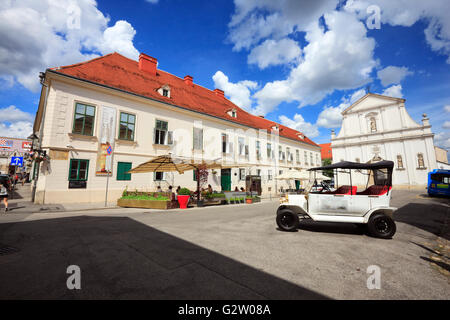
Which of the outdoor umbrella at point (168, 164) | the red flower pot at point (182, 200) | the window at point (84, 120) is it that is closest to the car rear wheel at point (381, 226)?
the red flower pot at point (182, 200)

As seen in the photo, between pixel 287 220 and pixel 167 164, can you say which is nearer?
pixel 287 220

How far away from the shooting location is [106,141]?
15930 mm

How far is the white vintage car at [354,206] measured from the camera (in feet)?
20.0

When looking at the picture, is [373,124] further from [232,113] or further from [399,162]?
[232,113]

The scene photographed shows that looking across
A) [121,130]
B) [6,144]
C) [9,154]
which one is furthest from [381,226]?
[6,144]

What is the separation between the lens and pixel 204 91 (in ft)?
95.6

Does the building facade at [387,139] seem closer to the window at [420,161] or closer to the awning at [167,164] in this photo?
the window at [420,161]

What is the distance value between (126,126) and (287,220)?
15.4 meters

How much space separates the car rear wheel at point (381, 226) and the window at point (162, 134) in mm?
17101

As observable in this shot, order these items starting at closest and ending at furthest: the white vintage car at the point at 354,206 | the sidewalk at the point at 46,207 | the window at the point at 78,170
Result: the white vintage car at the point at 354,206, the sidewalk at the point at 46,207, the window at the point at 78,170
